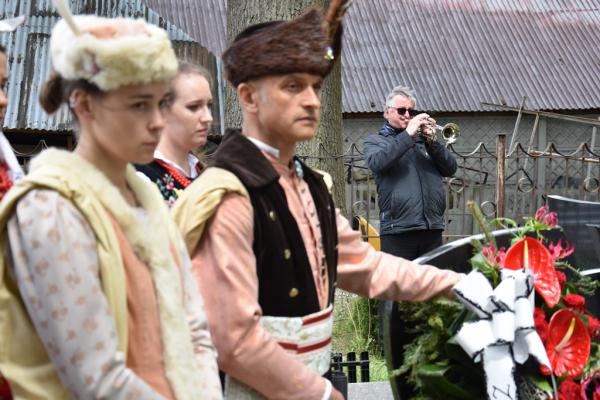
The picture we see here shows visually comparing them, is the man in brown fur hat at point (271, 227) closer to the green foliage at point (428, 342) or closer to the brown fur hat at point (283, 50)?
the brown fur hat at point (283, 50)

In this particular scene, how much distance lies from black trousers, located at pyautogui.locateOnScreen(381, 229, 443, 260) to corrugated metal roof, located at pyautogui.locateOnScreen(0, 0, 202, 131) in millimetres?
6701

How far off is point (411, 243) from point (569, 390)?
126 inches

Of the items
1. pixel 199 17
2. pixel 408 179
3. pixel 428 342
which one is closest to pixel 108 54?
pixel 428 342

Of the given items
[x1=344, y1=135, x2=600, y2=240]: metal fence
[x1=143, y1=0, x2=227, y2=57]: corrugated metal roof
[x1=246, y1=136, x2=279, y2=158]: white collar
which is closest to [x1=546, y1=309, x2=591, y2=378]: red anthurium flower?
[x1=246, y1=136, x2=279, y2=158]: white collar

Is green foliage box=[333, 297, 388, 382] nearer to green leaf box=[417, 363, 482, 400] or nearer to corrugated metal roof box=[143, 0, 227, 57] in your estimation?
green leaf box=[417, 363, 482, 400]

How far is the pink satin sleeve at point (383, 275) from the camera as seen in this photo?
2.66m

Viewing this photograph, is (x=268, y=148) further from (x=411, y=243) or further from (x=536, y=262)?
(x=411, y=243)

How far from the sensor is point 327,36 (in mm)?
2404

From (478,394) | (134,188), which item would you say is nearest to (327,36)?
(134,188)

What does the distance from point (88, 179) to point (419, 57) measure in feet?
47.6

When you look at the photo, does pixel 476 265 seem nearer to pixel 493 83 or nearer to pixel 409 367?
pixel 409 367

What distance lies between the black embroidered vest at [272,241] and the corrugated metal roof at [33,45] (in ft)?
30.7

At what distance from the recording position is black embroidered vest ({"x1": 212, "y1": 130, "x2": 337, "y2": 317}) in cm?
225

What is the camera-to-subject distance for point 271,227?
2.25 meters
